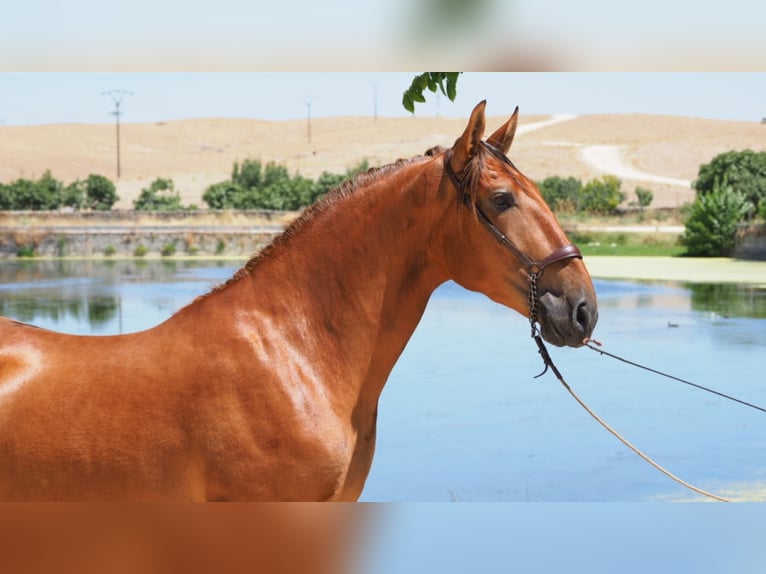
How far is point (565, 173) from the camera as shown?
1960 inches

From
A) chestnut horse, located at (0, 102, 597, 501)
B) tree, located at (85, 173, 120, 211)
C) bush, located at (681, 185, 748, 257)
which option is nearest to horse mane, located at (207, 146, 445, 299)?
chestnut horse, located at (0, 102, 597, 501)

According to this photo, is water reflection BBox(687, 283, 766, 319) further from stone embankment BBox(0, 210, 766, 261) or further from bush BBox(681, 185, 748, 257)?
stone embankment BBox(0, 210, 766, 261)

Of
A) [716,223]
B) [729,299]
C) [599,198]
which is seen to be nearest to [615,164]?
[599,198]

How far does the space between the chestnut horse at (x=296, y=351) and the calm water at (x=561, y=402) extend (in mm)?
4227

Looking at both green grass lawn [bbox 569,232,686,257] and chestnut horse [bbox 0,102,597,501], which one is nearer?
chestnut horse [bbox 0,102,597,501]

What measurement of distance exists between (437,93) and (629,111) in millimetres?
61458

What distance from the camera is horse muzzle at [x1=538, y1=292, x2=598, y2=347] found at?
7.14ft

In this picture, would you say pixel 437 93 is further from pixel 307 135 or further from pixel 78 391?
pixel 307 135

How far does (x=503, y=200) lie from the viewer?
220cm

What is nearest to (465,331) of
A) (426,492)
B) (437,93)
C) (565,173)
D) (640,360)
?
(640,360)

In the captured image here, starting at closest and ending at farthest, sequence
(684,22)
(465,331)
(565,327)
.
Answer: (684,22) → (565,327) → (465,331)

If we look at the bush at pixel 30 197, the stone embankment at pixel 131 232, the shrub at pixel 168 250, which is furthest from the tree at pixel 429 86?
the bush at pixel 30 197

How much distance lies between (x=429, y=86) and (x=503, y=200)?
34.5 inches

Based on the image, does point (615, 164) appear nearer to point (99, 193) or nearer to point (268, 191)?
point (268, 191)
